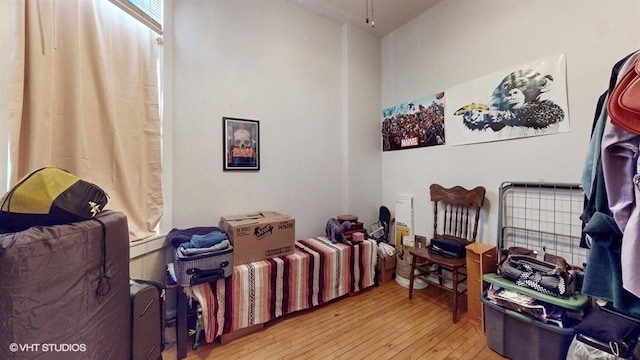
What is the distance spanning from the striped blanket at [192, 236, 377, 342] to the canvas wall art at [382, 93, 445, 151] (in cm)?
131

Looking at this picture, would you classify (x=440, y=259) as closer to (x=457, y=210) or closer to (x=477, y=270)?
(x=477, y=270)

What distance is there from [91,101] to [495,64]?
315cm

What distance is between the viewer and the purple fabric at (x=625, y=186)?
0.77 metres

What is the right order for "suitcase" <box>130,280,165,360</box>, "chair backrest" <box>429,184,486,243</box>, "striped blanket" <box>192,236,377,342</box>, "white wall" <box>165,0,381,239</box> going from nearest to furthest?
"suitcase" <box>130,280,165,360</box>
"striped blanket" <box>192,236,377,342</box>
"white wall" <box>165,0,381,239</box>
"chair backrest" <box>429,184,486,243</box>

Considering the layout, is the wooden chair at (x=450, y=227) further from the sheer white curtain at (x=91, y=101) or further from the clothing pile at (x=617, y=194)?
the sheer white curtain at (x=91, y=101)

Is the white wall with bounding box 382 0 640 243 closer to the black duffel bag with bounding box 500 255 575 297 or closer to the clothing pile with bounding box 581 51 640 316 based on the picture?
the black duffel bag with bounding box 500 255 575 297

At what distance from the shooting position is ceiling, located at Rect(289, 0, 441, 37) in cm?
267

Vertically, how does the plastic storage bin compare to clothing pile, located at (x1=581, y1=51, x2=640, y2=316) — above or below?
below

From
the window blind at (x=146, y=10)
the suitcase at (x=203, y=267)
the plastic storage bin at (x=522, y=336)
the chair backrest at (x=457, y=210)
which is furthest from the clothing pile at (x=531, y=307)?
the window blind at (x=146, y=10)

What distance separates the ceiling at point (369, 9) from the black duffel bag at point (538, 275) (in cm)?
266

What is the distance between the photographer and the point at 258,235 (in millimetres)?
2035

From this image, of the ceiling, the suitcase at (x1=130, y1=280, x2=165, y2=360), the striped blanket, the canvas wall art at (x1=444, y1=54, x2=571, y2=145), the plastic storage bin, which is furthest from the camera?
the ceiling

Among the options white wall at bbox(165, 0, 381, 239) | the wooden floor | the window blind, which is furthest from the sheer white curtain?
the wooden floor

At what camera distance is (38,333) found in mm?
805
